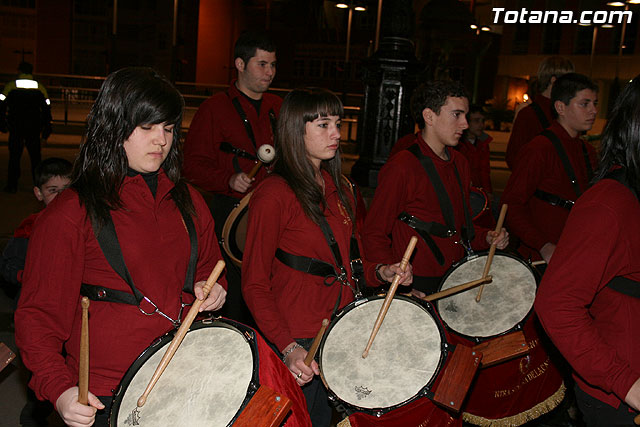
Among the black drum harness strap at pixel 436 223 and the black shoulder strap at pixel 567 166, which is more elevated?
the black shoulder strap at pixel 567 166

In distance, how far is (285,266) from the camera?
9.31 feet

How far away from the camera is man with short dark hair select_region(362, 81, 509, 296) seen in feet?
11.6

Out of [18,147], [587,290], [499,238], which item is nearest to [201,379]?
[587,290]

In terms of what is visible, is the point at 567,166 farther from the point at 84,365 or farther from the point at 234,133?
the point at 84,365

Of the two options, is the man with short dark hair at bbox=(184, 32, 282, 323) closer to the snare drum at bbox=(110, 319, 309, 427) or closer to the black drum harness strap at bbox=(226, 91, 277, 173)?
the black drum harness strap at bbox=(226, 91, 277, 173)

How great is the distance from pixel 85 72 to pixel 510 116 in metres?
19.3

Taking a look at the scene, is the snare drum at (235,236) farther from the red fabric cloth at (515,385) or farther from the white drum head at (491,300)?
the red fabric cloth at (515,385)

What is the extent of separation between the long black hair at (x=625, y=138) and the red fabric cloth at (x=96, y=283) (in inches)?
56.9

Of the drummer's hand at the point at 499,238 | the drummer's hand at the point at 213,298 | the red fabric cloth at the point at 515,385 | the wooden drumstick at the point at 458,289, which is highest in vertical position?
the drummer's hand at the point at 499,238

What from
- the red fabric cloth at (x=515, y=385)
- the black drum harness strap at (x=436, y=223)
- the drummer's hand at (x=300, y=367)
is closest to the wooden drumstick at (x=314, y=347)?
the drummer's hand at (x=300, y=367)

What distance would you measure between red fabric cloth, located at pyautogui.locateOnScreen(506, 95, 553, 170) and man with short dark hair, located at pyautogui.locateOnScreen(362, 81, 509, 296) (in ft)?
6.77

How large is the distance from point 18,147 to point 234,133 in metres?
6.55

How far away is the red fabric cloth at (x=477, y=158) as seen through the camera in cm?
613

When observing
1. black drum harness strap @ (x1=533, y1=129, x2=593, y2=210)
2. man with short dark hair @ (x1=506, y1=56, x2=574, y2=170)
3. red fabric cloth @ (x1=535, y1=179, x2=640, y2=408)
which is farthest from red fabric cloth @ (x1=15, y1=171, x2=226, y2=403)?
man with short dark hair @ (x1=506, y1=56, x2=574, y2=170)
